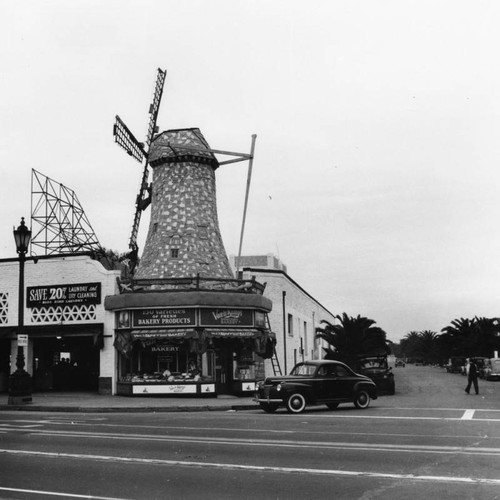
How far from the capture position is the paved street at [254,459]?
846cm

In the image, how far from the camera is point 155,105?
141 ft

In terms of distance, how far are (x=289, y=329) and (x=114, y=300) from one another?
15781 mm

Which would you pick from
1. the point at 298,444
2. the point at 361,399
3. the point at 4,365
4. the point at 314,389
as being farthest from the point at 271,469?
the point at 4,365

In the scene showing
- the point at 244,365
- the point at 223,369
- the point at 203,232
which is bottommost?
the point at 223,369

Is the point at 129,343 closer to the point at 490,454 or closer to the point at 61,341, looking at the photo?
the point at 61,341

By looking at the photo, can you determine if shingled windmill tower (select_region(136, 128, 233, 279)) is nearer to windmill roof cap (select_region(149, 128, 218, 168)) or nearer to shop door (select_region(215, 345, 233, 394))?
windmill roof cap (select_region(149, 128, 218, 168))

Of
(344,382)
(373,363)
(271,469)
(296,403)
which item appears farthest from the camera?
(373,363)

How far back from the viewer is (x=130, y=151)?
135 ft

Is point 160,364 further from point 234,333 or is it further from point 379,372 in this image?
point 379,372

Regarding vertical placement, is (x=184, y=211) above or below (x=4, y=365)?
above

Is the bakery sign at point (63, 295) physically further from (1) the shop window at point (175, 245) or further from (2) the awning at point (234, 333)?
(2) the awning at point (234, 333)

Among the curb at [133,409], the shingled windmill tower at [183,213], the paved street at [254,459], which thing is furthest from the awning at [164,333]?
the paved street at [254,459]

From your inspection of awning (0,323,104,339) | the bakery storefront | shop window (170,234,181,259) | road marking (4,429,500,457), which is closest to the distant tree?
the bakery storefront

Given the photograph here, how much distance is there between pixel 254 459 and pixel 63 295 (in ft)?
77.2
